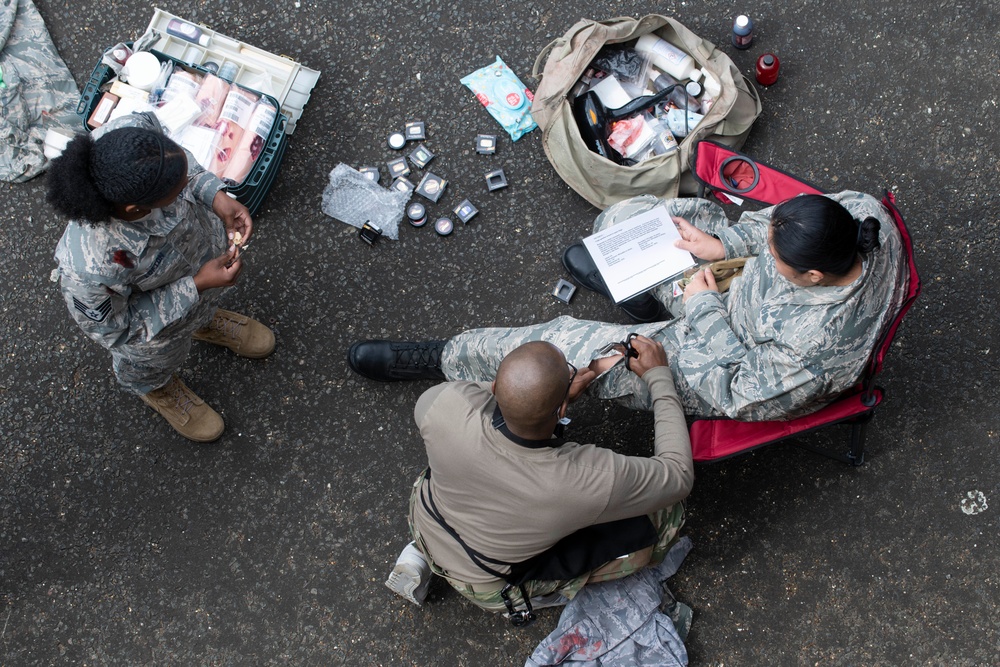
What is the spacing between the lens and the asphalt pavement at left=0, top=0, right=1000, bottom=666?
11.7ft

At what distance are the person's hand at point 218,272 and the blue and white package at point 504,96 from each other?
66.6 inches

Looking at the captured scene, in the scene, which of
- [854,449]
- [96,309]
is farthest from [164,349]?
[854,449]

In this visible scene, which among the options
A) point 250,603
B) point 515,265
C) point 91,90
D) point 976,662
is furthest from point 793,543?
point 91,90

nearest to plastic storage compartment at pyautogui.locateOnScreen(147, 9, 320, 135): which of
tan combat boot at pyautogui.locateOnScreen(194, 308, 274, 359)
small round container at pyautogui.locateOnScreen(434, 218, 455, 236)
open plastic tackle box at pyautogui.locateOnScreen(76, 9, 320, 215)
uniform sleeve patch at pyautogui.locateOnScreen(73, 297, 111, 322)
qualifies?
open plastic tackle box at pyautogui.locateOnScreen(76, 9, 320, 215)

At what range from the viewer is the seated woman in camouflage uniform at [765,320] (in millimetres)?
2521

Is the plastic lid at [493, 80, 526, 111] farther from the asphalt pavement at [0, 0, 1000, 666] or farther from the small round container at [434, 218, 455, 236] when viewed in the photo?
the small round container at [434, 218, 455, 236]

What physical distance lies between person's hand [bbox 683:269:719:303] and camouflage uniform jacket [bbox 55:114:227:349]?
1.97 m

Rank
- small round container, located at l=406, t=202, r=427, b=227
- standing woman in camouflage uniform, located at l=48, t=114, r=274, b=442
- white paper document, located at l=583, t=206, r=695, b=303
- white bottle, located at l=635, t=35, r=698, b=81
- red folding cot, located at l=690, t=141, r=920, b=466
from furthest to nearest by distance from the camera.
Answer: small round container, located at l=406, t=202, r=427, b=227 < white bottle, located at l=635, t=35, r=698, b=81 < white paper document, located at l=583, t=206, r=695, b=303 < red folding cot, located at l=690, t=141, r=920, b=466 < standing woman in camouflage uniform, located at l=48, t=114, r=274, b=442

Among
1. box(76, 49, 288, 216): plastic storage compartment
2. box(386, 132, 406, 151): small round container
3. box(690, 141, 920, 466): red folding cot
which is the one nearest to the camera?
box(690, 141, 920, 466): red folding cot

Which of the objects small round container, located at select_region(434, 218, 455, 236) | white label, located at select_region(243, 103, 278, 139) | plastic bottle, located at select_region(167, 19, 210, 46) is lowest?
small round container, located at select_region(434, 218, 455, 236)

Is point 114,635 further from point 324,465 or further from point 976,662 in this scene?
point 976,662

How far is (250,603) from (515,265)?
2.07 metres

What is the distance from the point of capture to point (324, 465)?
3811 millimetres

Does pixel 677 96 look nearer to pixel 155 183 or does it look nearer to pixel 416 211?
pixel 416 211
